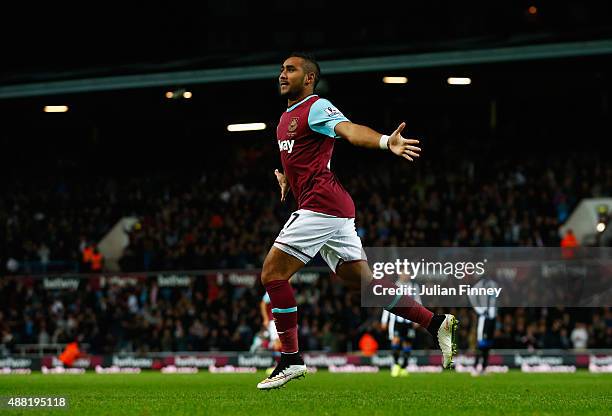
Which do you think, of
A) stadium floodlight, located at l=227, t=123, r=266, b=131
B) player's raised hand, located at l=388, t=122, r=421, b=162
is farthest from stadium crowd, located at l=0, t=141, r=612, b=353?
player's raised hand, located at l=388, t=122, r=421, b=162

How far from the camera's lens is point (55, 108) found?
113 ft

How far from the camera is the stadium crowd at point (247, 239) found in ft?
89.8

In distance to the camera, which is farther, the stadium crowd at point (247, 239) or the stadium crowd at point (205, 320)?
the stadium crowd at point (247, 239)

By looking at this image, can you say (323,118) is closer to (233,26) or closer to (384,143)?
(384,143)

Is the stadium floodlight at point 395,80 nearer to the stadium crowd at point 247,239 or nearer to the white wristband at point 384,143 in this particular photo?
the stadium crowd at point 247,239

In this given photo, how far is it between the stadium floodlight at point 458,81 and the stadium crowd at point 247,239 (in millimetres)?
2385

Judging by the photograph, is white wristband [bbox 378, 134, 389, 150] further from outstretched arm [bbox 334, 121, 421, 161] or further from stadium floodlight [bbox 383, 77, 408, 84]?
stadium floodlight [bbox 383, 77, 408, 84]

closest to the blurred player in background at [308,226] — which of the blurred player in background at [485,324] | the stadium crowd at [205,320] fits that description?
the blurred player in background at [485,324]

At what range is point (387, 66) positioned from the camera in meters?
27.2

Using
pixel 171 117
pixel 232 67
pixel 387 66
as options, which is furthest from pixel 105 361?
pixel 171 117

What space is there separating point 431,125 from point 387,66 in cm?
833

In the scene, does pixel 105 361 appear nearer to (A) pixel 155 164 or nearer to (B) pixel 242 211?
(B) pixel 242 211

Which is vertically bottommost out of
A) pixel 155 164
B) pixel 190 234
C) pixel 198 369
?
pixel 198 369

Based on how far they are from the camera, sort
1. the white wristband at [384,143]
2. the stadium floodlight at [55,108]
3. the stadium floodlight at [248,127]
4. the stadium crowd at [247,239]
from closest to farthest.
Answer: the white wristband at [384,143] < the stadium crowd at [247,239] < the stadium floodlight at [55,108] < the stadium floodlight at [248,127]
